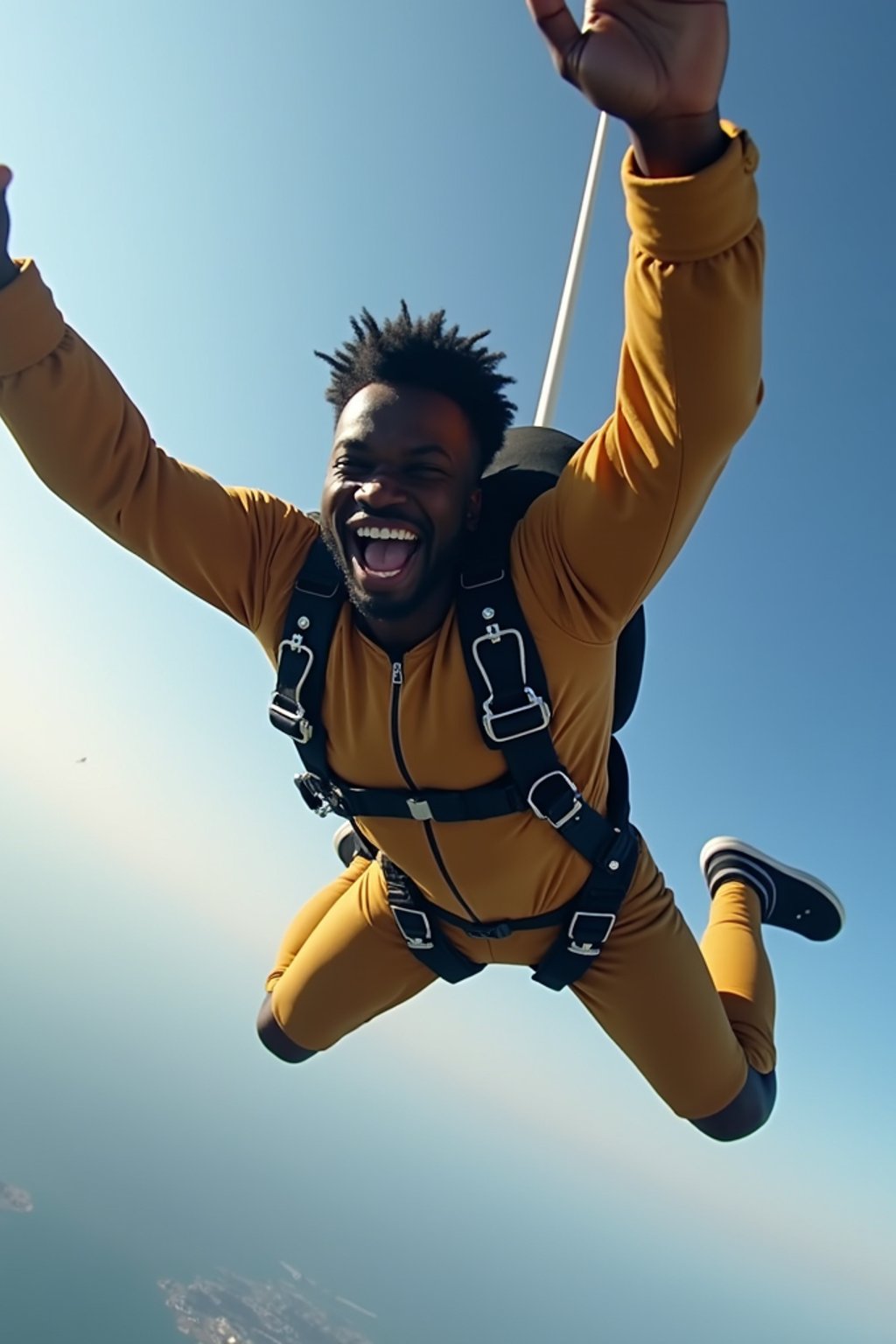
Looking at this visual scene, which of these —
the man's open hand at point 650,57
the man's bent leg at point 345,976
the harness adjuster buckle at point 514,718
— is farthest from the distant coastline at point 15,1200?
the man's open hand at point 650,57

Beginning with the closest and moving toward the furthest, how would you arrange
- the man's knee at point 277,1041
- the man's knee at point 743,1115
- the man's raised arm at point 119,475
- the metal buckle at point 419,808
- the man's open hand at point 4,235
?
the man's open hand at point 4,235 → the man's raised arm at point 119,475 → the metal buckle at point 419,808 → the man's knee at point 743,1115 → the man's knee at point 277,1041

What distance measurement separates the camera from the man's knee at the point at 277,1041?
307 cm

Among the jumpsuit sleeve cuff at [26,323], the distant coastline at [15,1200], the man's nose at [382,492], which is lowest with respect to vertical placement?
the distant coastline at [15,1200]

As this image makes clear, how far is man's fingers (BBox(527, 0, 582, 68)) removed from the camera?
104 centimetres

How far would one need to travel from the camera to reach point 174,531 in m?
1.86

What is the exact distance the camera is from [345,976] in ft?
9.48

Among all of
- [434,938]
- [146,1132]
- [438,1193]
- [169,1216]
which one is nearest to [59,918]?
[438,1193]

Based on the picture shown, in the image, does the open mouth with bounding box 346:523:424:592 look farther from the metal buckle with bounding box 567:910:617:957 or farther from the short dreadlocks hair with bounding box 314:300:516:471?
the metal buckle with bounding box 567:910:617:957

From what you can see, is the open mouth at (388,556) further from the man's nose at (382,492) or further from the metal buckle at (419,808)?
the metal buckle at (419,808)

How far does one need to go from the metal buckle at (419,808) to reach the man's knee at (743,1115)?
67.3 inches

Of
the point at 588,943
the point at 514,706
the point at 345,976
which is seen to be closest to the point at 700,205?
the point at 514,706

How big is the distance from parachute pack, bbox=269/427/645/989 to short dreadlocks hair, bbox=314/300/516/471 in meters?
0.11

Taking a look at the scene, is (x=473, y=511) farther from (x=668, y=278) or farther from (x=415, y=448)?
(x=668, y=278)

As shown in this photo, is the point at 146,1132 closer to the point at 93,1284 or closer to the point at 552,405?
the point at 93,1284
